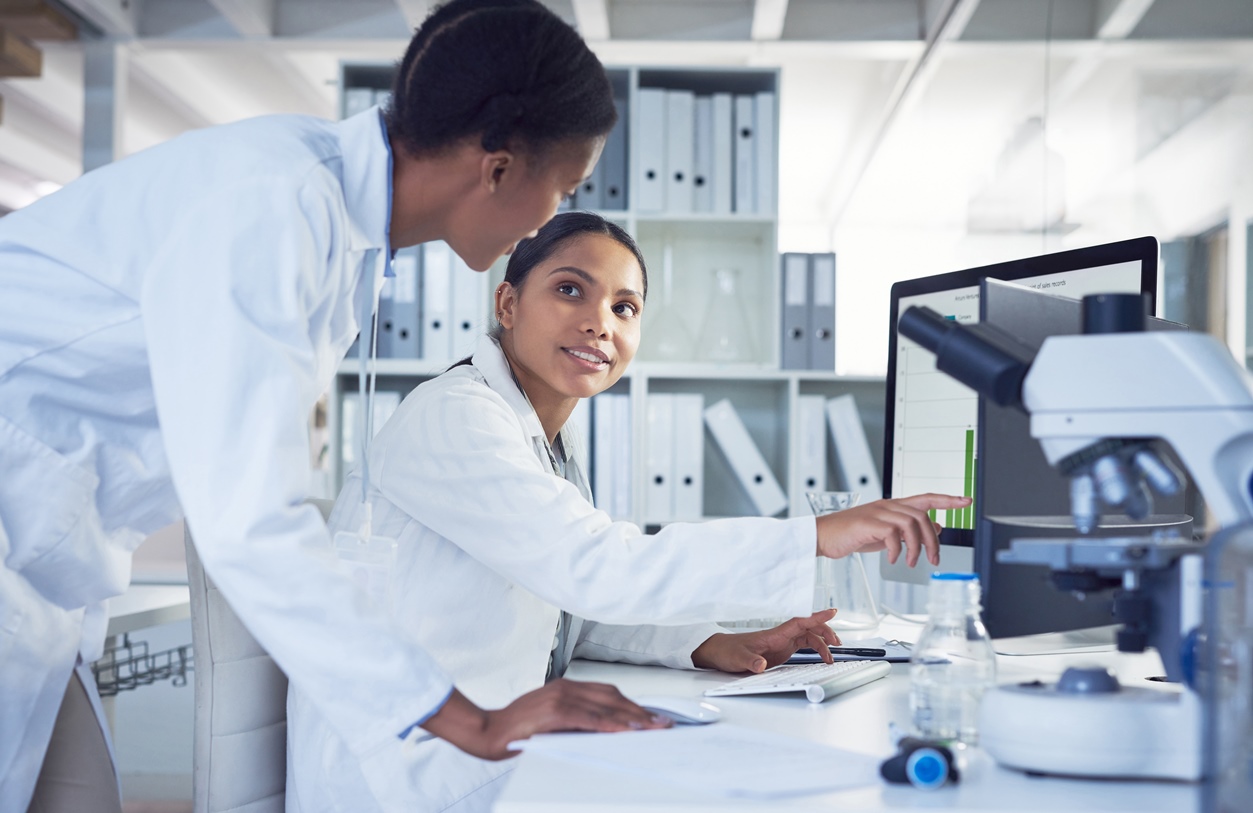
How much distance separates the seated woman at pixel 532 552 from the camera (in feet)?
3.36

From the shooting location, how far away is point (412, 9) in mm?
3254

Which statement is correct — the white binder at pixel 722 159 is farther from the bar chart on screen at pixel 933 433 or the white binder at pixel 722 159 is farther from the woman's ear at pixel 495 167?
the woman's ear at pixel 495 167

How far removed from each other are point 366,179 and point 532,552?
413 millimetres

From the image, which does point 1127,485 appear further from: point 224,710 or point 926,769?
point 224,710

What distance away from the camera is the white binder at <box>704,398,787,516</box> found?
2805 millimetres

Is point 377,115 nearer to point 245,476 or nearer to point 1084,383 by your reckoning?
point 245,476

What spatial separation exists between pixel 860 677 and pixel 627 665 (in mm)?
335

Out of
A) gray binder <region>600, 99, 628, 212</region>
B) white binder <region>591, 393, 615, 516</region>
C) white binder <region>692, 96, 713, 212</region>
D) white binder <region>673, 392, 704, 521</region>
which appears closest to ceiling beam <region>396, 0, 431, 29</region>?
gray binder <region>600, 99, 628, 212</region>

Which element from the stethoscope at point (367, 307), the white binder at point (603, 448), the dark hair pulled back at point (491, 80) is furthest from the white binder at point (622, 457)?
the dark hair pulled back at point (491, 80)

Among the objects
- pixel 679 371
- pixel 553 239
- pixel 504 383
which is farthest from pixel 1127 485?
pixel 679 371

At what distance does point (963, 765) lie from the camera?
0.76 meters

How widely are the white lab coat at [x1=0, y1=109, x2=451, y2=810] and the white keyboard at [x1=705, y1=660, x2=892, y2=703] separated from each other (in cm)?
A: 37

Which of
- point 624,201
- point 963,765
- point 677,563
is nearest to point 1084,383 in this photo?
point 963,765

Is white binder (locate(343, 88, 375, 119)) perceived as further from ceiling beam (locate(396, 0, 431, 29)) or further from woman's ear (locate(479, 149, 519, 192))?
woman's ear (locate(479, 149, 519, 192))
